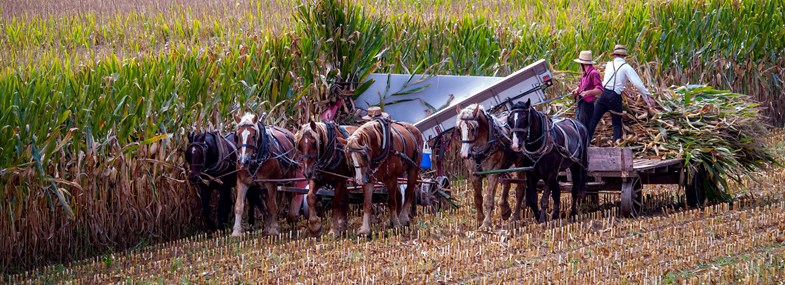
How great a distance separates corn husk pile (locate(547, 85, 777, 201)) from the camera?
13789 mm

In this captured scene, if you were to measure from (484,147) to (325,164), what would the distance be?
1698 mm

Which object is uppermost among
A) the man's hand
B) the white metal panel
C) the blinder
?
the white metal panel

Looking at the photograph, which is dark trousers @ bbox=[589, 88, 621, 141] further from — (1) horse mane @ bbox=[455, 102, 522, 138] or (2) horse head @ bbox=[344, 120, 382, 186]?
(2) horse head @ bbox=[344, 120, 382, 186]

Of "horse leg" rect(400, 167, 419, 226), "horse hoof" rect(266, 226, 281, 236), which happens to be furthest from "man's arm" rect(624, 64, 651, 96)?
"horse hoof" rect(266, 226, 281, 236)

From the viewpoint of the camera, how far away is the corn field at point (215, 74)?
487 inches

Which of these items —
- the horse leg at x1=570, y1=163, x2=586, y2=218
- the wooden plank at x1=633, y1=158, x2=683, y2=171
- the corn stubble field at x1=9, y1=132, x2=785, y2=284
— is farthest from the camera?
the horse leg at x1=570, y1=163, x2=586, y2=218

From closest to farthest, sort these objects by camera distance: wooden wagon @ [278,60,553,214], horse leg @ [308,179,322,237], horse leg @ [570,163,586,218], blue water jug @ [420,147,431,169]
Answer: horse leg @ [308,179,322,237], horse leg @ [570,163,586,218], wooden wagon @ [278,60,553,214], blue water jug @ [420,147,431,169]

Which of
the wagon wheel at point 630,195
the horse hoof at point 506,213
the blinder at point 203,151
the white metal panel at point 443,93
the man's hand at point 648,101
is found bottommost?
the horse hoof at point 506,213

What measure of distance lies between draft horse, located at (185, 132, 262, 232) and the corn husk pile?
14.2 ft

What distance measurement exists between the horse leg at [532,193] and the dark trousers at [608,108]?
109cm

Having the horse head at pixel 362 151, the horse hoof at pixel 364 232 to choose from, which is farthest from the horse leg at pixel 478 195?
the horse hoof at pixel 364 232

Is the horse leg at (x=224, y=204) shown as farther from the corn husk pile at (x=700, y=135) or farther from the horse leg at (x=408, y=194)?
the corn husk pile at (x=700, y=135)

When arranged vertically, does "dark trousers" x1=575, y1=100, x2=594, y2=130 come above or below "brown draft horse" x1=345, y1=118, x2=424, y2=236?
above

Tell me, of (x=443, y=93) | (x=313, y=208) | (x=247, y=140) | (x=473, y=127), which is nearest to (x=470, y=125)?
(x=473, y=127)
